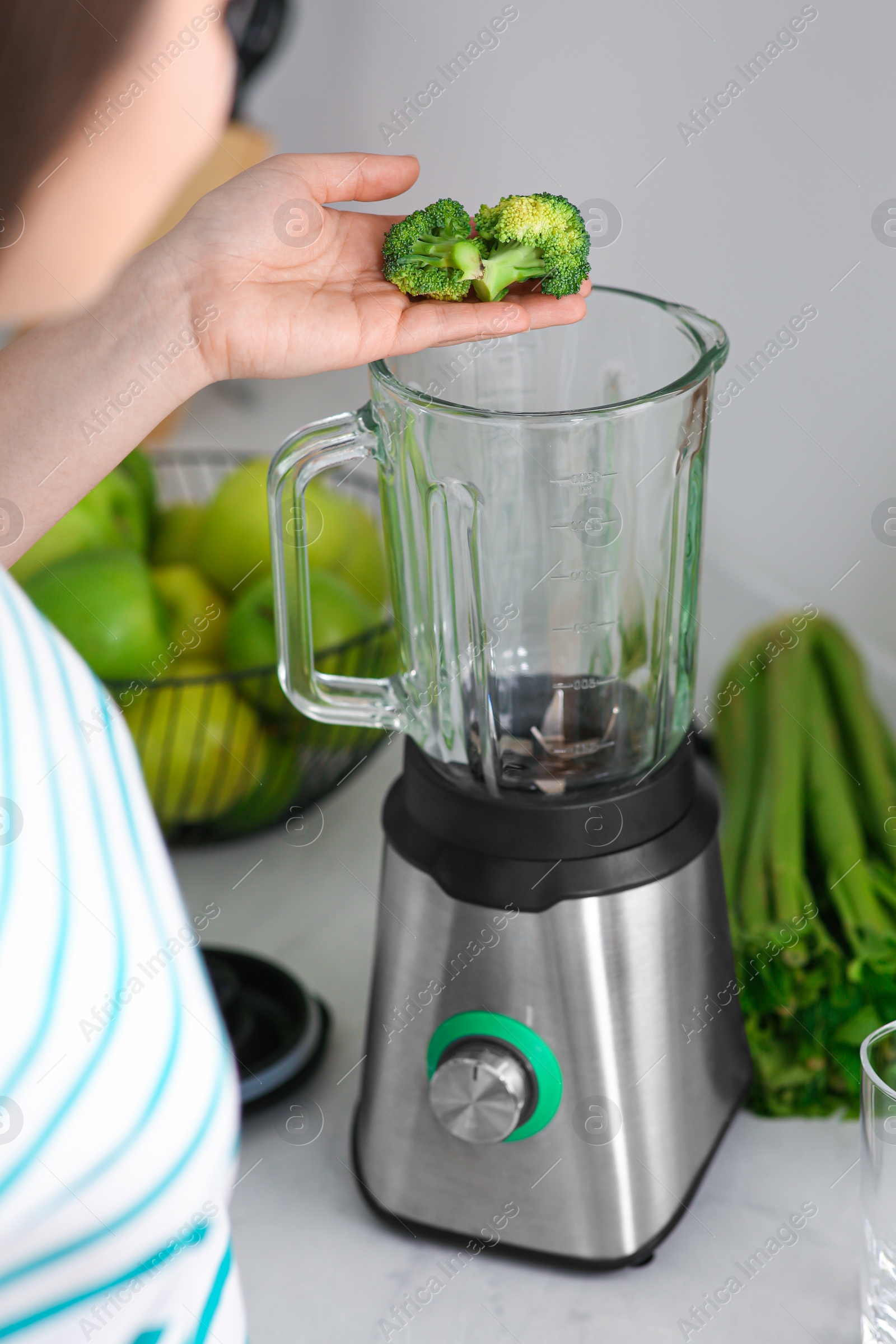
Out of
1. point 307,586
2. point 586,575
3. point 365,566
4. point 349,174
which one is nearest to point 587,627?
point 586,575

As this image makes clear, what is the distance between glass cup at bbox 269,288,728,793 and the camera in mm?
544

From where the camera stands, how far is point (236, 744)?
788 mm

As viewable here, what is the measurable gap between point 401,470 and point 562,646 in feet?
0.39

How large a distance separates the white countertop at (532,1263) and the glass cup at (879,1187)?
3 centimetres

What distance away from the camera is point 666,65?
893 mm

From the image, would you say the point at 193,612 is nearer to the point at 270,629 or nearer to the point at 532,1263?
the point at 270,629

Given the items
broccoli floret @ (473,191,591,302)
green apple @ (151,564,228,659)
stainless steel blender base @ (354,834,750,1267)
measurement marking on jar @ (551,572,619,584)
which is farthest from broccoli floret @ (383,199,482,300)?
green apple @ (151,564,228,659)

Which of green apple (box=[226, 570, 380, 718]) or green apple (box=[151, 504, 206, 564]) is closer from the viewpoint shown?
green apple (box=[226, 570, 380, 718])

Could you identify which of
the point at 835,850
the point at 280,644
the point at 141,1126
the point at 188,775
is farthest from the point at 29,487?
the point at 835,850

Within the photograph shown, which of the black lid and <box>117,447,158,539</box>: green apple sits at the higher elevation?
<box>117,447,158,539</box>: green apple

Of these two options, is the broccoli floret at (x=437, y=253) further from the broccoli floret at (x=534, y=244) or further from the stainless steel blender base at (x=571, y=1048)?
the stainless steel blender base at (x=571, y=1048)

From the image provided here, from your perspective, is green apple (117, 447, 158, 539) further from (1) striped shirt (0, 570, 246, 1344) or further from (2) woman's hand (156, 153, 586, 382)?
(1) striped shirt (0, 570, 246, 1344)

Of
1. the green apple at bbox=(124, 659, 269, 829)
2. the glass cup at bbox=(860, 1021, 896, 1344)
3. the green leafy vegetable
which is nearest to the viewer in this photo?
the glass cup at bbox=(860, 1021, 896, 1344)

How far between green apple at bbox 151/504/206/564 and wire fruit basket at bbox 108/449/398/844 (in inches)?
5.4
